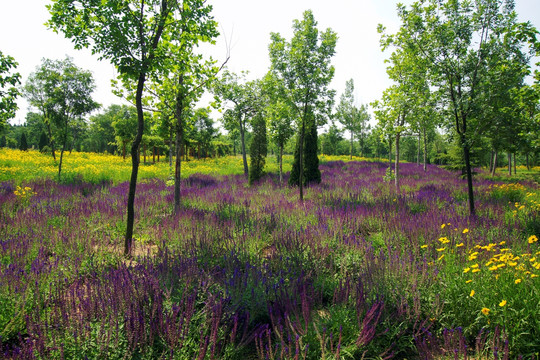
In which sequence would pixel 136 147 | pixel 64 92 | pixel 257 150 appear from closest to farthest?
pixel 136 147 < pixel 64 92 < pixel 257 150

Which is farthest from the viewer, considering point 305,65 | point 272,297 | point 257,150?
point 257,150

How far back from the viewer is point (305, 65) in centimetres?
782

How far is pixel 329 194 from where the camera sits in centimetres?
890

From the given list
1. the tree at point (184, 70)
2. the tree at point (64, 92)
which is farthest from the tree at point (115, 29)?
the tree at point (64, 92)

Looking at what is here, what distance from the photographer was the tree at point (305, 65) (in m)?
7.70

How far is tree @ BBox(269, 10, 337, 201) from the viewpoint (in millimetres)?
7703

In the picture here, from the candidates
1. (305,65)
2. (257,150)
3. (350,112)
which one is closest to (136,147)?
(305,65)

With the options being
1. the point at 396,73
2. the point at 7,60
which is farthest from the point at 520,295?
the point at 7,60

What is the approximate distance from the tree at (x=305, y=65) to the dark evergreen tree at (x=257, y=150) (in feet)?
21.4

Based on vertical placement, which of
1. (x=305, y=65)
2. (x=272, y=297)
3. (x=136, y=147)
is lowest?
(x=272, y=297)

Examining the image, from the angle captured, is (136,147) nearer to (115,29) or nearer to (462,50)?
(115,29)

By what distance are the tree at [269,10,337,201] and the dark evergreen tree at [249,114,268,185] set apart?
6.52 m

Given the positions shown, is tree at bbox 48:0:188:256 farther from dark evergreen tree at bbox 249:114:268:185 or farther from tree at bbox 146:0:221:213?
dark evergreen tree at bbox 249:114:268:185

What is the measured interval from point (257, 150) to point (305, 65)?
24.6ft
